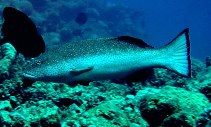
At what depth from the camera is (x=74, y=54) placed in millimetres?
2602

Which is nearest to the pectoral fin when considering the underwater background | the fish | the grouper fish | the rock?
the grouper fish

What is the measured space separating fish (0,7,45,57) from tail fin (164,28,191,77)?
4.97ft

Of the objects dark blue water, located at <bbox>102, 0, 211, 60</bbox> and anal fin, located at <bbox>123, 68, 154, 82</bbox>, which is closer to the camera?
anal fin, located at <bbox>123, 68, 154, 82</bbox>

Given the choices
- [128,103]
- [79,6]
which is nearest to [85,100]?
[128,103]

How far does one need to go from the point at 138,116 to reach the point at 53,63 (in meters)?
1.41

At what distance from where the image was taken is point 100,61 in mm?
2564

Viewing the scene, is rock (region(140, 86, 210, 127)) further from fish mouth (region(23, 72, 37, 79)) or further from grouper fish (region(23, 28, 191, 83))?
fish mouth (region(23, 72, 37, 79))

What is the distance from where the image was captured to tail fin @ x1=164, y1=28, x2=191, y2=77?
2824mm

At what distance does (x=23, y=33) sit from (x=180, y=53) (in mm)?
1912

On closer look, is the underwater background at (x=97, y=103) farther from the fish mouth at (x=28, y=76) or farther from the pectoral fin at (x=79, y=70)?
the pectoral fin at (x=79, y=70)

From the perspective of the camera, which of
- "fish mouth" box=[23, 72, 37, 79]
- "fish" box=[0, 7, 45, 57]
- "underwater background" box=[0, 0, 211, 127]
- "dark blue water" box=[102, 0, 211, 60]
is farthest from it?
"dark blue water" box=[102, 0, 211, 60]

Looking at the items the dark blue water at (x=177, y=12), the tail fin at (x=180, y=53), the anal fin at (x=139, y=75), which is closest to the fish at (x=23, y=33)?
the anal fin at (x=139, y=75)

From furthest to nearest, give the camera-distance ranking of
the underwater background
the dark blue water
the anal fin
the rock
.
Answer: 1. the dark blue water
2. the rock
3. the underwater background
4. the anal fin

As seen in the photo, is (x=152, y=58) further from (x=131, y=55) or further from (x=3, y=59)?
(x=3, y=59)
